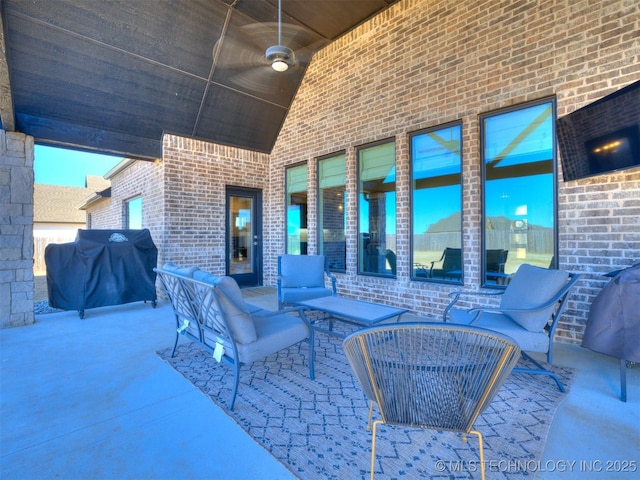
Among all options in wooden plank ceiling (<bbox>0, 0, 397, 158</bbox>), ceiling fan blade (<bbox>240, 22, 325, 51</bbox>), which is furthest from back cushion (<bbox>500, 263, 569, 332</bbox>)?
ceiling fan blade (<bbox>240, 22, 325, 51</bbox>)

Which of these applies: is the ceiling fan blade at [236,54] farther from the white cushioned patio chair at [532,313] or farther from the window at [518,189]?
the white cushioned patio chair at [532,313]

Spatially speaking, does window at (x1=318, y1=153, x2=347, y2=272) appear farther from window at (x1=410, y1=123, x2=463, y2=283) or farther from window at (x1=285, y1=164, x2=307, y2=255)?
window at (x1=410, y1=123, x2=463, y2=283)

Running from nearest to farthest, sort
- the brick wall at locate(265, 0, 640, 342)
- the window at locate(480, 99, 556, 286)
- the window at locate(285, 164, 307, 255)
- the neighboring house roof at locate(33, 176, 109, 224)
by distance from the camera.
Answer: the brick wall at locate(265, 0, 640, 342)
the window at locate(480, 99, 556, 286)
the window at locate(285, 164, 307, 255)
the neighboring house roof at locate(33, 176, 109, 224)

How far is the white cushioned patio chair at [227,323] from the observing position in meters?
2.33

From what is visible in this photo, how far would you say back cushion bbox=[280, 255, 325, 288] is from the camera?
4926mm

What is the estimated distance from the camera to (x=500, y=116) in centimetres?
412

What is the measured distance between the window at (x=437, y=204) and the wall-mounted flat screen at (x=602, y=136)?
1259 mm

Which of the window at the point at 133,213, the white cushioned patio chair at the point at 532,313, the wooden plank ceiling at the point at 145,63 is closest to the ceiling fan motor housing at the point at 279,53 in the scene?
the wooden plank ceiling at the point at 145,63

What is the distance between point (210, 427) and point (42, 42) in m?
5.43

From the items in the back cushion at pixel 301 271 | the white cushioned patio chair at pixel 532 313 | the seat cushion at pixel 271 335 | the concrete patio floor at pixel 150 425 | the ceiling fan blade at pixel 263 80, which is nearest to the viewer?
the concrete patio floor at pixel 150 425

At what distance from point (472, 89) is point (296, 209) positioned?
407cm

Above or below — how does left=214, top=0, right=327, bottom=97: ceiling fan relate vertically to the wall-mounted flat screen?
above

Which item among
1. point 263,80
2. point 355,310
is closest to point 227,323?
point 355,310

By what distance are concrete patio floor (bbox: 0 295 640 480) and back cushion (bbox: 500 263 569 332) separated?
60cm
